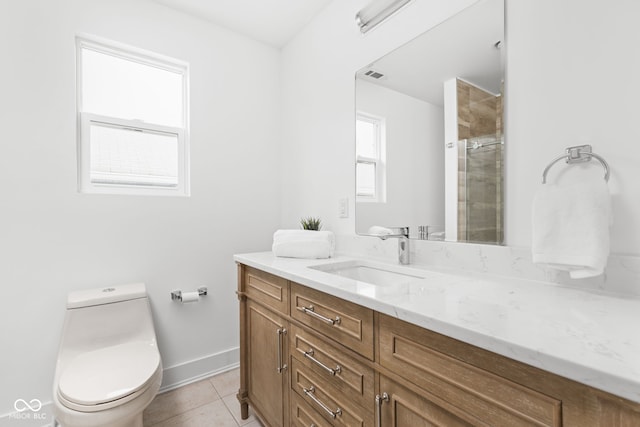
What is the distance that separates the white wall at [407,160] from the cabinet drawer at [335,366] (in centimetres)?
71

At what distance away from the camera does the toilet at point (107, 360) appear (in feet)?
3.79

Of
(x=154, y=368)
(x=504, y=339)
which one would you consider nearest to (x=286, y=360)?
(x=154, y=368)

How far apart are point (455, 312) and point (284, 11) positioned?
2.19 m

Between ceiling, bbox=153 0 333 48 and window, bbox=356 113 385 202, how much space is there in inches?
36.7

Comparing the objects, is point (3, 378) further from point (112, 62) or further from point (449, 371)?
point (449, 371)

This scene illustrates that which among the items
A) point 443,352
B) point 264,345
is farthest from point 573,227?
point 264,345

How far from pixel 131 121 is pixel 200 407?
1840 millimetres

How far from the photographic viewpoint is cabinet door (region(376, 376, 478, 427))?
0.67 meters

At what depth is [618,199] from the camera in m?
0.86

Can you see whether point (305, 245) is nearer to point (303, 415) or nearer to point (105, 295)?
point (303, 415)

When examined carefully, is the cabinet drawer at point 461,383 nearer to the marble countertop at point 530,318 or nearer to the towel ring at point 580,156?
the marble countertop at point 530,318

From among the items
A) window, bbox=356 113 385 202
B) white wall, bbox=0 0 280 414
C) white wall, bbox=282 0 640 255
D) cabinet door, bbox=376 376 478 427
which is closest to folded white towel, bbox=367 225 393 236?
window, bbox=356 113 385 202

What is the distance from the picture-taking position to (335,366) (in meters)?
1.01

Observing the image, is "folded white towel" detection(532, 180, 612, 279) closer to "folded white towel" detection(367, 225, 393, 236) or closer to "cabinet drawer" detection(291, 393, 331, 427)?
"folded white towel" detection(367, 225, 393, 236)
